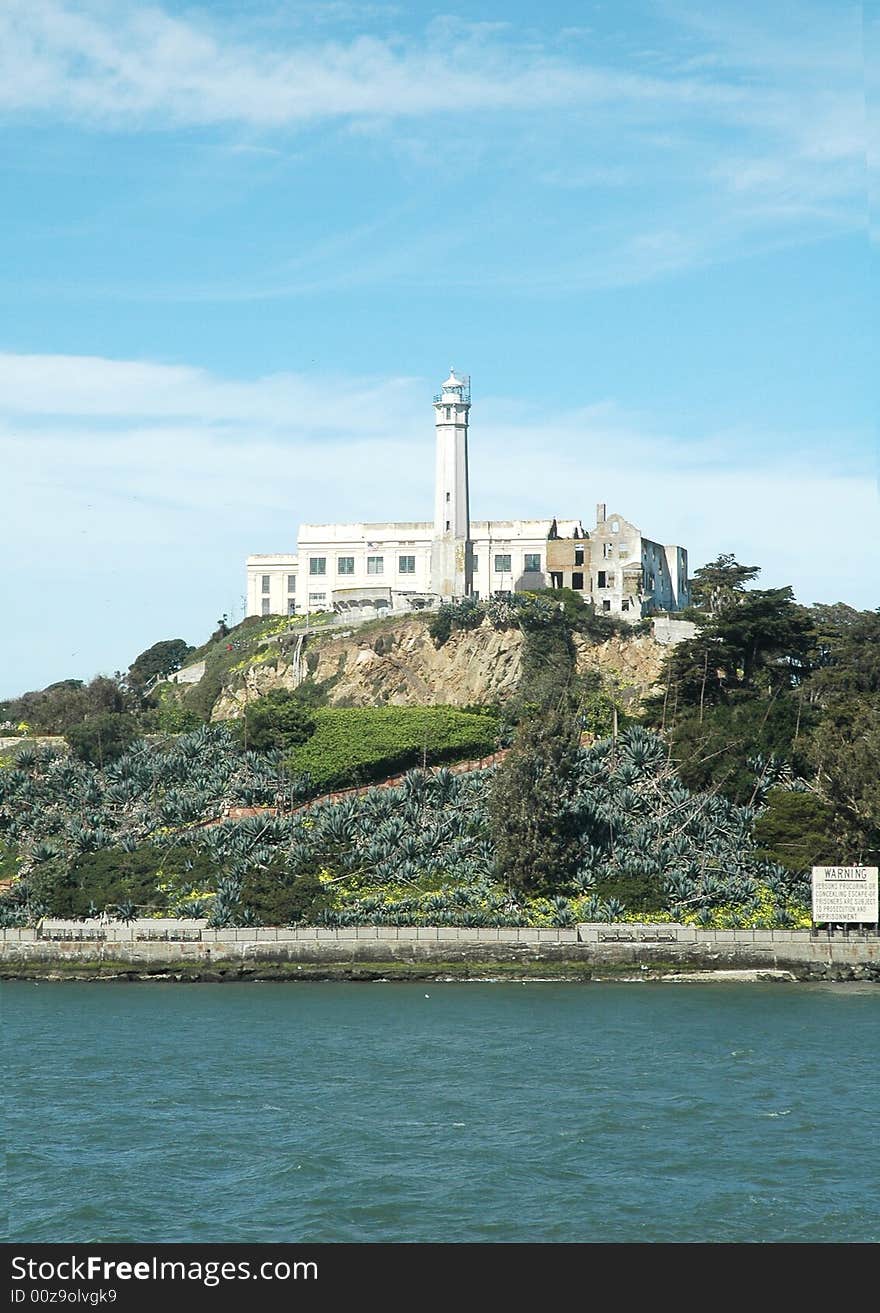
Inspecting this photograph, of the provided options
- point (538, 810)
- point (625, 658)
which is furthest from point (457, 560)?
point (538, 810)

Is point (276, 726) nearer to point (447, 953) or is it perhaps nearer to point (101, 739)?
point (101, 739)

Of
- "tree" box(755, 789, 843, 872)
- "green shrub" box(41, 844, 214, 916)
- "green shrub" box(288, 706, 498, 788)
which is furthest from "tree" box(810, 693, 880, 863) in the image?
"green shrub" box(41, 844, 214, 916)

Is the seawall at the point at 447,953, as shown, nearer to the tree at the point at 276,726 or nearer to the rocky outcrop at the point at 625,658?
the tree at the point at 276,726

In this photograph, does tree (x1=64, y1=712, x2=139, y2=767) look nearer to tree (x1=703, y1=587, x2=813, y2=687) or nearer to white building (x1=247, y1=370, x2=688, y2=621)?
white building (x1=247, y1=370, x2=688, y2=621)

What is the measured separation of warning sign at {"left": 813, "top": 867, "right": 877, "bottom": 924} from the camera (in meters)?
50.7

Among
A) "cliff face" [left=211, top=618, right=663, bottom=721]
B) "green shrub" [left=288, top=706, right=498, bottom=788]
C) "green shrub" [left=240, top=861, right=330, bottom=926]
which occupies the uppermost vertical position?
"cliff face" [left=211, top=618, right=663, bottom=721]

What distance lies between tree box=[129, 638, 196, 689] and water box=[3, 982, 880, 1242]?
56017 millimetres

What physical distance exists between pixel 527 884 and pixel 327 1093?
2076 cm

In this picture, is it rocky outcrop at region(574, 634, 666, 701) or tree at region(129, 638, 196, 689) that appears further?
tree at region(129, 638, 196, 689)

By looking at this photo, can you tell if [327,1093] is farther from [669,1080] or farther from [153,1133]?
[669,1080]

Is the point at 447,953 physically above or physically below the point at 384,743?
below

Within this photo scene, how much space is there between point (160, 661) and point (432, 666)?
117 ft

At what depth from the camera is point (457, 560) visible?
82375 millimetres
